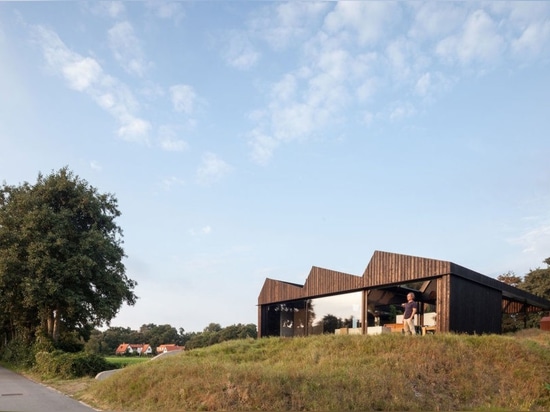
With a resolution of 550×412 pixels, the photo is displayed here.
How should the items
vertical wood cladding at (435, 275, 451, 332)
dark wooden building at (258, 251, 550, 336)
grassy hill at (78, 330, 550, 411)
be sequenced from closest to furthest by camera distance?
grassy hill at (78, 330, 550, 411)
vertical wood cladding at (435, 275, 451, 332)
dark wooden building at (258, 251, 550, 336)

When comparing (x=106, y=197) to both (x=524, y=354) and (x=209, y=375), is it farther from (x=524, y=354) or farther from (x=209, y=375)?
(x=524, y=354)

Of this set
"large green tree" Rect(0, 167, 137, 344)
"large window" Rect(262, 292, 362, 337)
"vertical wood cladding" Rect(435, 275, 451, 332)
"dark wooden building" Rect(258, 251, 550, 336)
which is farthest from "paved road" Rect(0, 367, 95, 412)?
"large window" Rect(262, 292, 362, 337)

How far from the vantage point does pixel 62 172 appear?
29.9 metres

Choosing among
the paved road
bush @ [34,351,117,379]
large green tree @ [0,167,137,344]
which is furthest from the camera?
large green tree @ [0,167,137,344]

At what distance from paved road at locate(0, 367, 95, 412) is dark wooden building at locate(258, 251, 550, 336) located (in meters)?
11.9

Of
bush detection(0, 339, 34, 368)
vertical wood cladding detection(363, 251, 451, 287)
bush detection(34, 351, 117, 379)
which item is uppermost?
vertical wood cladding detection(363, 251, 451, 287)

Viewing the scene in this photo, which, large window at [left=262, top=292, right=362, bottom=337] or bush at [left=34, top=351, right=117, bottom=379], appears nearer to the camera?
bush at [left=34, top=351, right=117, bottom=379]

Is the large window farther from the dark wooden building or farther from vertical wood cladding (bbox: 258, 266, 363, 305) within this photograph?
vertical wood cladding (bbox: 258, 266, 363, 305)

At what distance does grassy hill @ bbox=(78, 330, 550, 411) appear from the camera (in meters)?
10.9

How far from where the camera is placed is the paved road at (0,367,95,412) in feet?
41.1

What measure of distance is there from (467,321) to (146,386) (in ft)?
38.8

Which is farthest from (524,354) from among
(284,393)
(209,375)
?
(209,375)

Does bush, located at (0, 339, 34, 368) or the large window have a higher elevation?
the large window

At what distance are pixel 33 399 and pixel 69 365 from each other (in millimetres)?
7553
